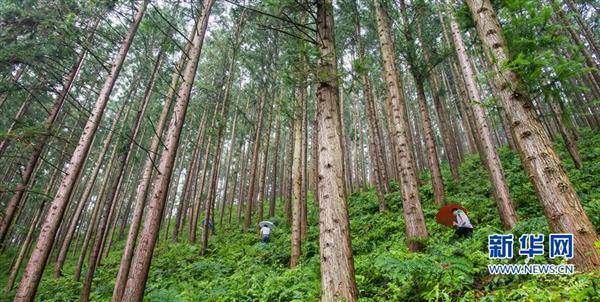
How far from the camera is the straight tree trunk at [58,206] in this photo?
6.31 meters

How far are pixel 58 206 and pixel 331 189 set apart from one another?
23.6 ft

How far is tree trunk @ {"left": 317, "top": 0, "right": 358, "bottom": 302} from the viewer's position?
3426mm

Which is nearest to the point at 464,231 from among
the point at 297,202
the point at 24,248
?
the point at 297,202

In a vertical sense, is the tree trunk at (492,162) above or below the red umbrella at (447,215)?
above

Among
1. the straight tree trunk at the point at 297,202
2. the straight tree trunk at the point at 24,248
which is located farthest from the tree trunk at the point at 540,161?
the straight tree trunk at the point at 24,248

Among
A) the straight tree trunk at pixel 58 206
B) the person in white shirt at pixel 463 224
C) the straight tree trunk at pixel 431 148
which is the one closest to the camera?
the straight tree trunk at pixel 58 206

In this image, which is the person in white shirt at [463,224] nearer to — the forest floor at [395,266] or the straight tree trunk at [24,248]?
the forest floor at [395,266]

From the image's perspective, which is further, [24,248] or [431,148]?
[24,248]

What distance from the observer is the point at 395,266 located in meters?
4.50

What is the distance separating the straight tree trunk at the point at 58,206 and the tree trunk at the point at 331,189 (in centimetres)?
679

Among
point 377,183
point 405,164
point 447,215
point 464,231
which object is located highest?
point 377,183

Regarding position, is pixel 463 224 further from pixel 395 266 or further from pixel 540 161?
pixel 540 161

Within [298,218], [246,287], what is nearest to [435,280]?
[246,287]

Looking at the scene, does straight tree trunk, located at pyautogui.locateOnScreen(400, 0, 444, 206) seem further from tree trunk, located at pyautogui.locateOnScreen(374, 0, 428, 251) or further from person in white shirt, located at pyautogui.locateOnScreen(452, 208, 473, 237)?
person in white shirt, located at pyautogui.locateOnScreen(452, 208, 473, 237)
